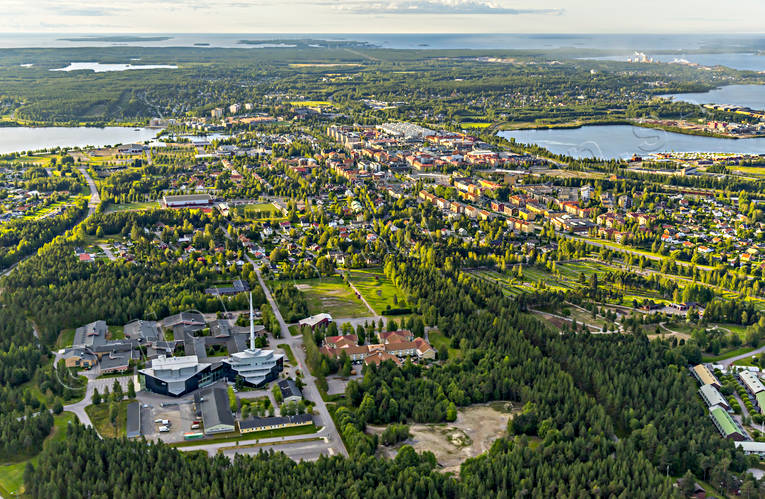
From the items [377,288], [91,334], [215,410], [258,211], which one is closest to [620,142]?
[258,211]

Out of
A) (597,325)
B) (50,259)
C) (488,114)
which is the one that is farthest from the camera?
(488,114)

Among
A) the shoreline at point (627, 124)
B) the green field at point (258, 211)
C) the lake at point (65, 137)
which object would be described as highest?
the shoreline at point (627, 124)

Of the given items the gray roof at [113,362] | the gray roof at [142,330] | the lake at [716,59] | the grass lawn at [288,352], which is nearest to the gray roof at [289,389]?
the grass lawn at [288,352]

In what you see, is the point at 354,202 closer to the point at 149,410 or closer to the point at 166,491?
the point at 149,410

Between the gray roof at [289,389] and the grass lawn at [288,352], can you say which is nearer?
the gray roof at [289,389]

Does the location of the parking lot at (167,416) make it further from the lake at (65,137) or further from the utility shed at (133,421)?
the lake at (65,137)

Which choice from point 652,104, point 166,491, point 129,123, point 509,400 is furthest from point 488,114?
point 166,491

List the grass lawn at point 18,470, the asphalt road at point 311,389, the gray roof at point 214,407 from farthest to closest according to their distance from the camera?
the gray roof at point 214,407 < the asphalt road at point 311,389 < the grass lawn at point 18,470
